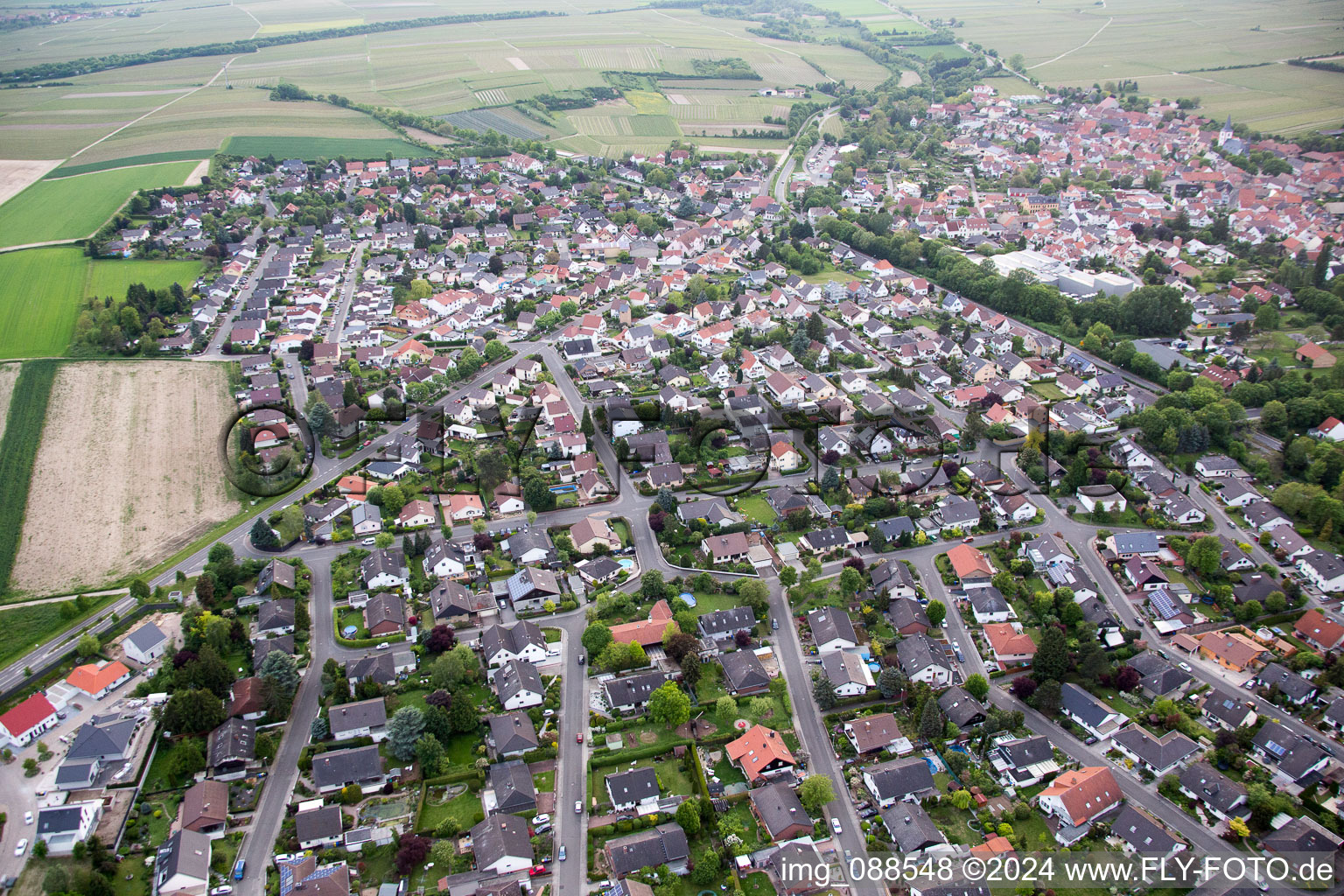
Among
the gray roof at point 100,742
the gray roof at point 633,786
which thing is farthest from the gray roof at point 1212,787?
the gray roof at point 100,742

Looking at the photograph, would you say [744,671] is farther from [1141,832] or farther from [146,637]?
[146,637]

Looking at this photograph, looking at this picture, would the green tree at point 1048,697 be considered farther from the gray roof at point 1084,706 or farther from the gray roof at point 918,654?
the gray roof at point 918,654

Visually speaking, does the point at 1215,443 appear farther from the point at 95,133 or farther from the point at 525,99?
the point at 95,133

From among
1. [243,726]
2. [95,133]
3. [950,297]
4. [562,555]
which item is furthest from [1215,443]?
[95,133]

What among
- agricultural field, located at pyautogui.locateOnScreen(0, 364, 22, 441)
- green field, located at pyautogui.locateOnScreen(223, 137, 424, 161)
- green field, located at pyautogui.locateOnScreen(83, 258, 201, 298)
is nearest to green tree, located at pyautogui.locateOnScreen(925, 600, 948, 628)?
agricultural field, located at pyautogui.locateOnScreen(0, 364, 22, 441)

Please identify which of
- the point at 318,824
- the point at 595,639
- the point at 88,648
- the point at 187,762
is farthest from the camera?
the point at 595,639

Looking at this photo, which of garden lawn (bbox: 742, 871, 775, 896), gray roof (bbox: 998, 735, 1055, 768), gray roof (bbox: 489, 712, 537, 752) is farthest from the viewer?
gray roof (bbox: 489, 712, 537, 752)

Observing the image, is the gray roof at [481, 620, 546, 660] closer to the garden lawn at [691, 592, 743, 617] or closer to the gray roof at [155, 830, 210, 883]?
the garden lawn at [691, 592, 743, 617]

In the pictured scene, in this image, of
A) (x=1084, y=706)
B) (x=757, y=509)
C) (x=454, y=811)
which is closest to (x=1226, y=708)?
(x=1084, y=706)
